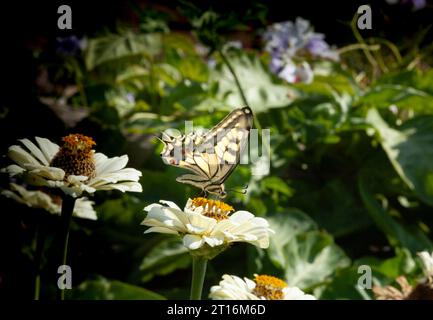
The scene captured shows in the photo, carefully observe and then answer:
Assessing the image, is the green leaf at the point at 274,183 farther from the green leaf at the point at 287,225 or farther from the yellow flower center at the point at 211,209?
the yellow flower center at the point at 211,209

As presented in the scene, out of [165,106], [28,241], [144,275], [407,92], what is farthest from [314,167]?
[28,241]

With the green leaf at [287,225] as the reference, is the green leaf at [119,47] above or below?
above

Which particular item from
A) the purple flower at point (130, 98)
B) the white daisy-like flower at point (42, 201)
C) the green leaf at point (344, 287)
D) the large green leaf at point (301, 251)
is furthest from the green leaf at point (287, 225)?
the purple flower at point (130, 98)

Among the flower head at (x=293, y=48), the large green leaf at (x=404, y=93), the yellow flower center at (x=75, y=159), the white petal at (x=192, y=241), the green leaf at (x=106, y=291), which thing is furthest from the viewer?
the flower head at (x=293, y=48)

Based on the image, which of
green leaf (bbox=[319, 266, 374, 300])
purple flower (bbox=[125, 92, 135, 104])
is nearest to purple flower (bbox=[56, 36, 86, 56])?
purple flower (bbox=[125, 92, 135, 104])

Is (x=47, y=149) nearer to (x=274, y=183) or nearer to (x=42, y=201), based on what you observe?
(x=42, y=201)

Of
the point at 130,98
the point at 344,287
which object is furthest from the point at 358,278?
the point at 130,98
